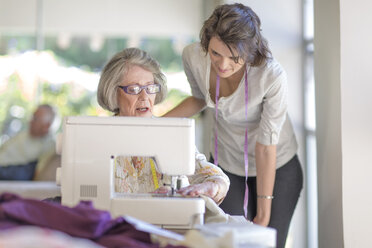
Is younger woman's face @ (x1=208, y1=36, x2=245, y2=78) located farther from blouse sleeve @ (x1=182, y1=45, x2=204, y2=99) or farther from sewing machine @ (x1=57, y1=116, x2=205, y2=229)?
sewing machine @ (x1=57, y1=116, x2=205, y2=229)

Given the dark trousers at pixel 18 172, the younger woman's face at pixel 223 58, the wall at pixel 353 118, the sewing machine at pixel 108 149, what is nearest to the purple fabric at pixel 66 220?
the sewing machine at pixel 108 149

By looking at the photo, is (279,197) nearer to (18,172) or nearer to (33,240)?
(33,240)

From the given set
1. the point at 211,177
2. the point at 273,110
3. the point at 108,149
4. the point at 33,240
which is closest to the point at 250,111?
the point at 273,110

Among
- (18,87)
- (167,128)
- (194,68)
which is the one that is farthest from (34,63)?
(167,128)

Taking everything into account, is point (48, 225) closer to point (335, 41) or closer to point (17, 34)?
point (335, 41)

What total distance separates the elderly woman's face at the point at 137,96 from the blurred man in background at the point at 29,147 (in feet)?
12.8

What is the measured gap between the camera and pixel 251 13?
254 cm

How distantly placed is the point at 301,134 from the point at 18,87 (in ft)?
11.8

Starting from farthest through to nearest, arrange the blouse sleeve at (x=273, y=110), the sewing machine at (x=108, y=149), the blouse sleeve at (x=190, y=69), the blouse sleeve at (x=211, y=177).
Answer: the blouse sleeve at (x=190, y=69) → the blouse sleeve at (x=273, y=110) → the blouse sleeve at (x=211, y=177) → the sewing machine at (x=108, y=149)

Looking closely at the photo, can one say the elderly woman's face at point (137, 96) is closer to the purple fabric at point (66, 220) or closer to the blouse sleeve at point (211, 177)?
the blouse sleeve at point (211, 177)

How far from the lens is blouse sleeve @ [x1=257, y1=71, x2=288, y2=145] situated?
271 centimetres

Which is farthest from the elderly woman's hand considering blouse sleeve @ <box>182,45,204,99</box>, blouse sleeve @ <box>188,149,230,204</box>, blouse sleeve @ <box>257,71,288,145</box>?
blouse sleeve @ <box>182,45,204,99</box>

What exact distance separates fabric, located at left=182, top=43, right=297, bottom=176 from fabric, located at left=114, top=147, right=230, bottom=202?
63 cm

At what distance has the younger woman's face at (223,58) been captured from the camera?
2.47 m
